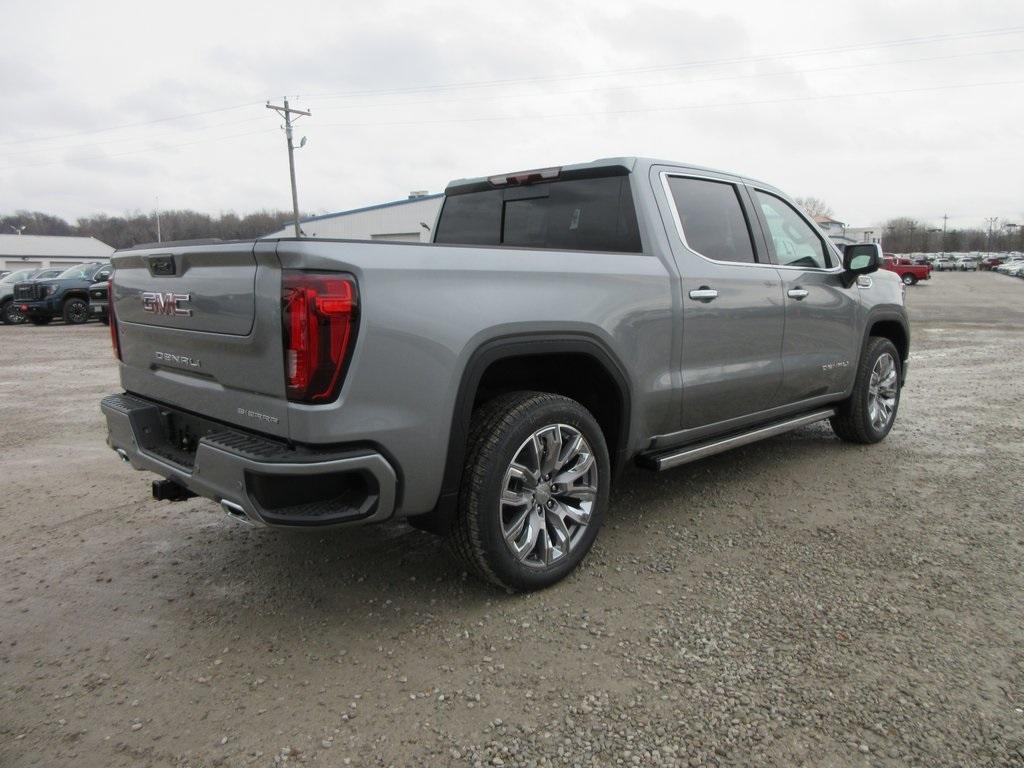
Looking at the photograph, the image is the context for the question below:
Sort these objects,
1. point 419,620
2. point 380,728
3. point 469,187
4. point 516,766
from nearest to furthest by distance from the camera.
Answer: point 516,766, point 380,728, point 419,620, point 469,187

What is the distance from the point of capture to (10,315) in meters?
19.7

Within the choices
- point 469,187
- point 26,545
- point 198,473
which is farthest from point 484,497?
point 26,545

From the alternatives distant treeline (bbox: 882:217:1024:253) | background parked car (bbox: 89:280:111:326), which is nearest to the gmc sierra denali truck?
background parked car (bbox: 89:280:111:326)

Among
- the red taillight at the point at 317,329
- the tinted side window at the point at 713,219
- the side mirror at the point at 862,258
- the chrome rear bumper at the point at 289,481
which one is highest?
the tinted side window at the point at 713,219

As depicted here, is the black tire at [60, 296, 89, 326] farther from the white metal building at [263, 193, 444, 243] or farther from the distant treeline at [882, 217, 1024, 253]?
the distant treeline at [882, 217, 1024, 253]

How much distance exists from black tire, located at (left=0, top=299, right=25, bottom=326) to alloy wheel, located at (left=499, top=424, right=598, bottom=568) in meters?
20.7

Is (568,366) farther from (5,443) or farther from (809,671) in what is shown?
(5,443)

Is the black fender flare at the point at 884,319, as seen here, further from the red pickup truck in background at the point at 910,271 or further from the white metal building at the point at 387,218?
the red pickup truck in background at the point at 910,271

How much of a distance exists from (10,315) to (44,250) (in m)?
63.1

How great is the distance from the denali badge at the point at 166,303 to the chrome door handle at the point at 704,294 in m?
2.33

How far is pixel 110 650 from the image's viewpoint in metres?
2.71

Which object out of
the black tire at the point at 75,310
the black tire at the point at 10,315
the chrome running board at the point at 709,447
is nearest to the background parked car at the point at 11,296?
the black tire at the point at 10,315

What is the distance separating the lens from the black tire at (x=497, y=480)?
2.79 metres

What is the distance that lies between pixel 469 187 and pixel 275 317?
226 centimetres
